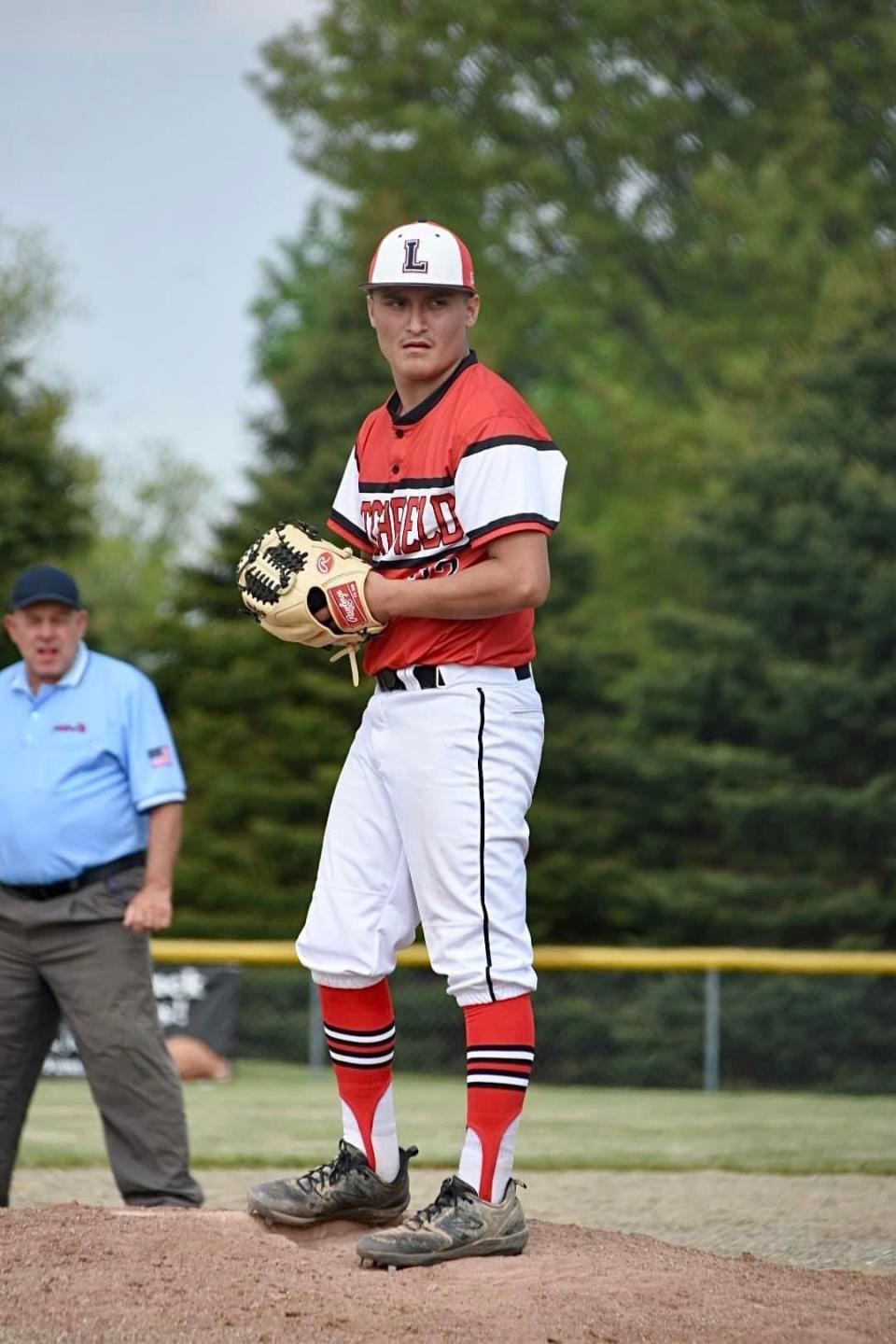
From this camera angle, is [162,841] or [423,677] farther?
[162,841]

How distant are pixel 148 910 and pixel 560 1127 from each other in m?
A: 5.52

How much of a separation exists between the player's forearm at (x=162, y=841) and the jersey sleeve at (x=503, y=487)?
2.45 metres

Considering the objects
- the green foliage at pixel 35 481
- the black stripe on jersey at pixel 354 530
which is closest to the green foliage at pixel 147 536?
the green foliage at pixel 35 481

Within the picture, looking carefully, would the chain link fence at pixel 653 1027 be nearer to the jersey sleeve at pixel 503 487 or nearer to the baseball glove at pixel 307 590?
the baseball glove at pixel 307 590

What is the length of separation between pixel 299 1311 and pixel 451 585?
1700mm

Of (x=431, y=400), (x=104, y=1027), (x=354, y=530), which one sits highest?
(x=431, y=400)

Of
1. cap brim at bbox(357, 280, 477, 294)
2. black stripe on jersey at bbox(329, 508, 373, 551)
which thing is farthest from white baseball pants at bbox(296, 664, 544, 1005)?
cap brim at bbox(357, 280, 477, 294)

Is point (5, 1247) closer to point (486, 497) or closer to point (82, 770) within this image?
point (486, 497)

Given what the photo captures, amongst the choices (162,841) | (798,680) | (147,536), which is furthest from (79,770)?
(147,536)

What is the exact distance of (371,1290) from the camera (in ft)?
13.4

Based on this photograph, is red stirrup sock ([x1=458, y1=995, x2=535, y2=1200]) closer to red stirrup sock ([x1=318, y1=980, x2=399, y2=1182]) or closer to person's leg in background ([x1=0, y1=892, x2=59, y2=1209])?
red stirrup sock ([x1=318, y1=980, x2=399, y2=1182])

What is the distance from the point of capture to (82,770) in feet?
21.6

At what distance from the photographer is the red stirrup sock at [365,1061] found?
4.83m

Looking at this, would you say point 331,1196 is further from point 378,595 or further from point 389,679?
point 378,595
